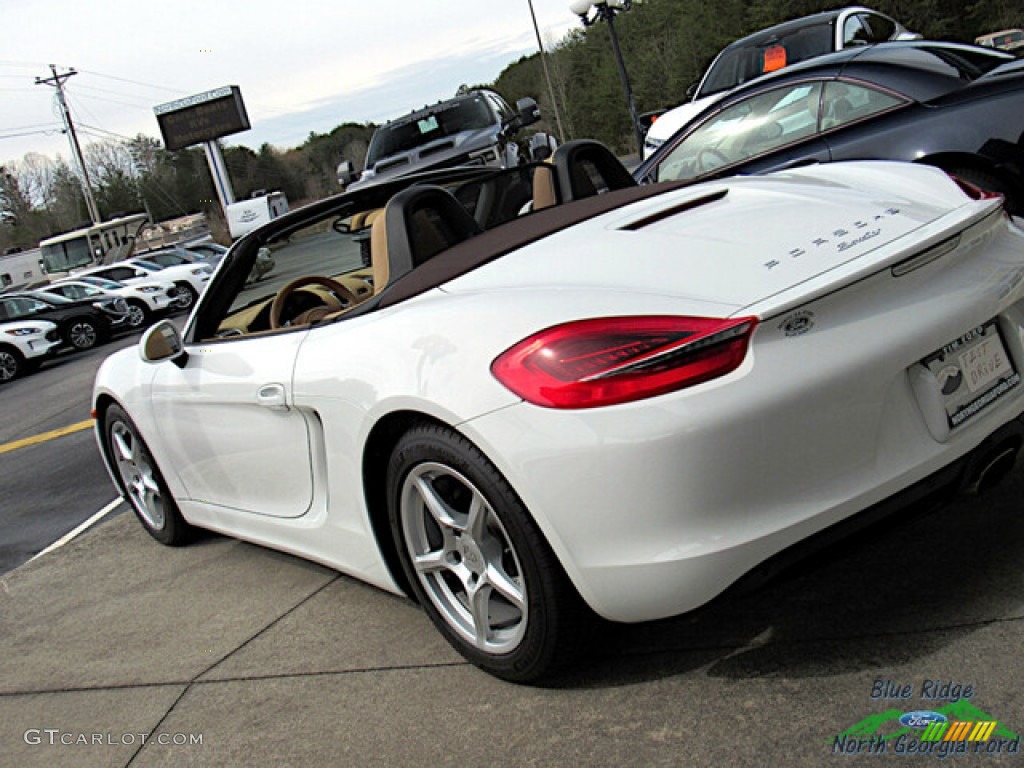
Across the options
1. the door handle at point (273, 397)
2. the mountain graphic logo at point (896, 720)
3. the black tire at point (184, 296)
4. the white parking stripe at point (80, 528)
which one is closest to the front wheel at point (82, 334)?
the black tire at point (184, 296)

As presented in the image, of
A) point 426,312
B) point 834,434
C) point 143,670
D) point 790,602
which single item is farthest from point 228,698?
point 834,434

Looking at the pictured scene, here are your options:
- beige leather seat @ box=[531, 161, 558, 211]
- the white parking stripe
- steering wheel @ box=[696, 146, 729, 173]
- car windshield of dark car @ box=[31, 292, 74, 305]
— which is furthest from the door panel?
car windshield of dark car @ box=[31, 292, 74, 305]

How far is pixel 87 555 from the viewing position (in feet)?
16.5

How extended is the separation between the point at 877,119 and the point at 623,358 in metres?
4.22

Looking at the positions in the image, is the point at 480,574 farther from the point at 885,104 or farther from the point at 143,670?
the point at 885,104

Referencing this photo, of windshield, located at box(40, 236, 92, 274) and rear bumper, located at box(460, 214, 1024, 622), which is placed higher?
windshield, located at box(40, 236, 92, 274)

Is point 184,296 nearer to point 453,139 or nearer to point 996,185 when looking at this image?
point 453,139

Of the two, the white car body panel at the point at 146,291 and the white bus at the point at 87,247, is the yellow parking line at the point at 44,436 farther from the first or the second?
the white bus at the point at 87,247

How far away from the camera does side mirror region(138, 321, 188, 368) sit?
3.80 metres

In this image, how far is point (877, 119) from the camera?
5.87 m

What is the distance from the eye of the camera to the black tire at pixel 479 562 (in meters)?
2.48

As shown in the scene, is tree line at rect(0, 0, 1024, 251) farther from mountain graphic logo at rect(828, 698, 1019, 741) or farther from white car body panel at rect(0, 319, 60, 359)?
mountain graphic logo at rect(828, 698, 1019, 741)

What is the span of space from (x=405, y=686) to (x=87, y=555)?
273cm

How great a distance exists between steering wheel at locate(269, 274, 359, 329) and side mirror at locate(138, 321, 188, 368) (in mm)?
353
